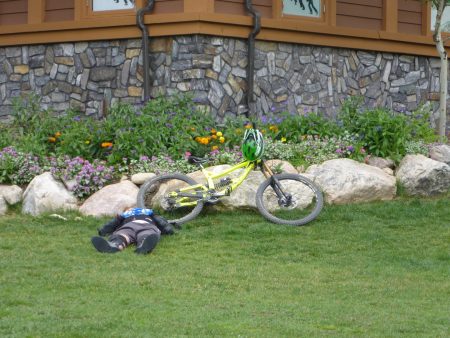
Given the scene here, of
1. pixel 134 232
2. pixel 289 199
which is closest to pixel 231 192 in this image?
pixel 289 199

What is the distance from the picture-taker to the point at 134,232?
31.0 ft

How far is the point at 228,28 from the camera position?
45.5ft

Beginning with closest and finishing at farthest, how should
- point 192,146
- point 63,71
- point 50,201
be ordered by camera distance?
point 50,201 → point 192,146 → point 63,71

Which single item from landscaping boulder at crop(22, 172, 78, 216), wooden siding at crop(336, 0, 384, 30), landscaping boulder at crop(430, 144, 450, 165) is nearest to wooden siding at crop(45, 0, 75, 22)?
wooden siding at crop(336, 0, 384, 30)

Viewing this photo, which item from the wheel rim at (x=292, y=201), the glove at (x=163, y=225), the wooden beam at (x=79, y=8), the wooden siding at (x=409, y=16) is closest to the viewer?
the glove at (x=163, y=225)

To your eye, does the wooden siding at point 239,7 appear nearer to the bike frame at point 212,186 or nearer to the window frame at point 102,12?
the window frame at point 102,12

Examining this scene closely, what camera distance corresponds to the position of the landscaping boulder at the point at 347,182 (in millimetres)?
11516

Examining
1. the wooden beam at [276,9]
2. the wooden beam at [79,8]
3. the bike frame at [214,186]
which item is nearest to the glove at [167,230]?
the bike frame at [214,186]

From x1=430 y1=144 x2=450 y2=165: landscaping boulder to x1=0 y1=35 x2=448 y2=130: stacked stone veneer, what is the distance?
2255mm

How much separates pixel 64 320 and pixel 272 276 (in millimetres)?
2229

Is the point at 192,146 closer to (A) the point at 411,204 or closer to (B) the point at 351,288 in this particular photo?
(A) the point at 411,204

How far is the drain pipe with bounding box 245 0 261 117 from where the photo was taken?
1395cm

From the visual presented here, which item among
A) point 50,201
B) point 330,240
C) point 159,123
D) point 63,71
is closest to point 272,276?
point 330,240

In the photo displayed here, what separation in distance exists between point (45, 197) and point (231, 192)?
→ 1957 millimetres
